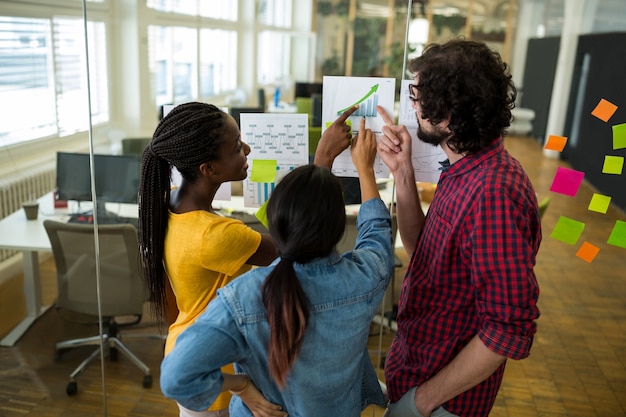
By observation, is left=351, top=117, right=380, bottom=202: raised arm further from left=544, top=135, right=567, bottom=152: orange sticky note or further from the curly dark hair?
left=544, top=135, right=567, bottom=152: orange sticky note

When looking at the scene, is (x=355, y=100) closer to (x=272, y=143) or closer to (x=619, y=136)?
(x=272, y=143)

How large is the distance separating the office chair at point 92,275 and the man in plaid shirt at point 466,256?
195 cm

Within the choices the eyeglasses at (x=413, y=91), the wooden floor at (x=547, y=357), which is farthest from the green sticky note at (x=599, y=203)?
the eyeglasses at (x=413, y=91)

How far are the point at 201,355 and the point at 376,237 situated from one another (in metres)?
0.45

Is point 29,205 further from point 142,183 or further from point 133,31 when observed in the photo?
point 133,31

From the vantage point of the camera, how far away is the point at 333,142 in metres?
1.56

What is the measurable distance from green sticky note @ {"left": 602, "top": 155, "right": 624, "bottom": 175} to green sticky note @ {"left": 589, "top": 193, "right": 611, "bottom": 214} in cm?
9

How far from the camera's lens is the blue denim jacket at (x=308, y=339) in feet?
3.17

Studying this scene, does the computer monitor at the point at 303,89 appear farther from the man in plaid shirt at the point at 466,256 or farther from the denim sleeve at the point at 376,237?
the denim sleeve at the point at 376,237

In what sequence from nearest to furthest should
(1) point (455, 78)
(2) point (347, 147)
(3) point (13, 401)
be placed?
1. (1) point (455, 78)
2. (2) point (347, 147)
3. (3) point (13, 401)

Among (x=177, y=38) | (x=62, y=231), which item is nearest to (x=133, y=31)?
(x=177, y=38)

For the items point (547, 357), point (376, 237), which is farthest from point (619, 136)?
point (547, 357)

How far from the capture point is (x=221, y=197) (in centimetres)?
193

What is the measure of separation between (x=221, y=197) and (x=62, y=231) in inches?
54.2
